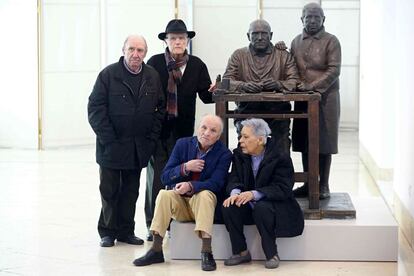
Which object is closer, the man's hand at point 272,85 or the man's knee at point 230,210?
the man's knee at point 230,210

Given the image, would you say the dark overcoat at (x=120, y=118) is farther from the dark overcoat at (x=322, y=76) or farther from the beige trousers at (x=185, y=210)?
the dark overcoat at (x=322, y=76)

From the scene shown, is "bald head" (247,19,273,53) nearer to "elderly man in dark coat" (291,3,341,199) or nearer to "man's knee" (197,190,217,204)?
"elderly man in dark coat" (291,3,341,199)

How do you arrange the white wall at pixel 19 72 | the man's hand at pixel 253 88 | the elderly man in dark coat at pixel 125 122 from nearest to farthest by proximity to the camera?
the man's hand at pixel 253 88 < the elderly man in dark coat at pixel 125 122 < the white wall at pixel 19 72

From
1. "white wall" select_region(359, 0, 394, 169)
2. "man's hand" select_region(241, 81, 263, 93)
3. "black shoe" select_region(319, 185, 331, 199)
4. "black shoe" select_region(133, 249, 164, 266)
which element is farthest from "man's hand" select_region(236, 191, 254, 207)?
"white wall" select_region(359, 0, 394, 169)

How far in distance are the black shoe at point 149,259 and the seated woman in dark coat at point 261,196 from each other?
469 millimetres

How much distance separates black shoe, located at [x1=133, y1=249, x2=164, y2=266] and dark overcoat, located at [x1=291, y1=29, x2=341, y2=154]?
1.47 m

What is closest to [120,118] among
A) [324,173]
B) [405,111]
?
[324,173]

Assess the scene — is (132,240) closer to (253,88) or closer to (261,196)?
(261,196)

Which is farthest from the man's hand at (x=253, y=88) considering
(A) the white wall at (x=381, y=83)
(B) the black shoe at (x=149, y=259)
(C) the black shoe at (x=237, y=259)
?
(A) the white wall at (x=381, y=83)

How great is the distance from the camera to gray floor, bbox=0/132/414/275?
7.20m

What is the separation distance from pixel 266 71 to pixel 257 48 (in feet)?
0.61

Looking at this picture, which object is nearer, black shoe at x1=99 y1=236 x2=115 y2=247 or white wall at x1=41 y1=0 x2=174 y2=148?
black shoe at x1=99 y1=236 x2=115 y2=247

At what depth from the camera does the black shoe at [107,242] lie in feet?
26.1

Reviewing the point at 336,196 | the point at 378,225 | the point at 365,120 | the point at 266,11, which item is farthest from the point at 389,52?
the point at 266,11
